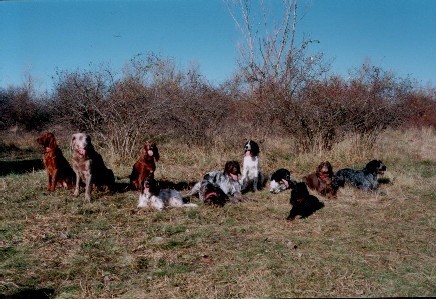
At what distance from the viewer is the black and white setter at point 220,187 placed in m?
7.28

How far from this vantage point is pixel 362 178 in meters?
8.27

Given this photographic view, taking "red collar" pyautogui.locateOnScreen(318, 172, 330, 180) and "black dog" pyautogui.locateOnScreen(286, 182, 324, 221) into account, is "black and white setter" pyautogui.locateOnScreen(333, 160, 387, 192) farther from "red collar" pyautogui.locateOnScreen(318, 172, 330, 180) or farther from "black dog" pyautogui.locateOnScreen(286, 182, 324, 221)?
"black dog" pyautogui.locateOnScreen(286, 182, 324, 221)

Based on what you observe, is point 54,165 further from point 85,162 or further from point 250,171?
point 250,171

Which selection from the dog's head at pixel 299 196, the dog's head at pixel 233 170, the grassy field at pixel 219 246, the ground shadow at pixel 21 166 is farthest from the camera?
the ground shadow at pixel 21 166

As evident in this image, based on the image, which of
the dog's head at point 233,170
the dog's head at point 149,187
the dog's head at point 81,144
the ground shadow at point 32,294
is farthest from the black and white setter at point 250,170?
the ground shadow at point 32,294

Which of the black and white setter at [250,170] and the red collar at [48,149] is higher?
the red collar at [48,149]

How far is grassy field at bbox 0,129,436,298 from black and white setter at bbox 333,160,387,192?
27cm

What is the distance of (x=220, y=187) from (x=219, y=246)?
106 inches

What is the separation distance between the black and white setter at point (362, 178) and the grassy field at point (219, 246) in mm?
270

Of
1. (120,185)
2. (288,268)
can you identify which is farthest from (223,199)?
(288,268)

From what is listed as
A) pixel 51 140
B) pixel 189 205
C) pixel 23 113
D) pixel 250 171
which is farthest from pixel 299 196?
pixel 23 113

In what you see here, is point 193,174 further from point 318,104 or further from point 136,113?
point 318,104

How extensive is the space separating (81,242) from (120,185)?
11.2 ft

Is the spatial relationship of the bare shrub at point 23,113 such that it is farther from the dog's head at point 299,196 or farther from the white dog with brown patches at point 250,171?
the dog's head at point 299,196
